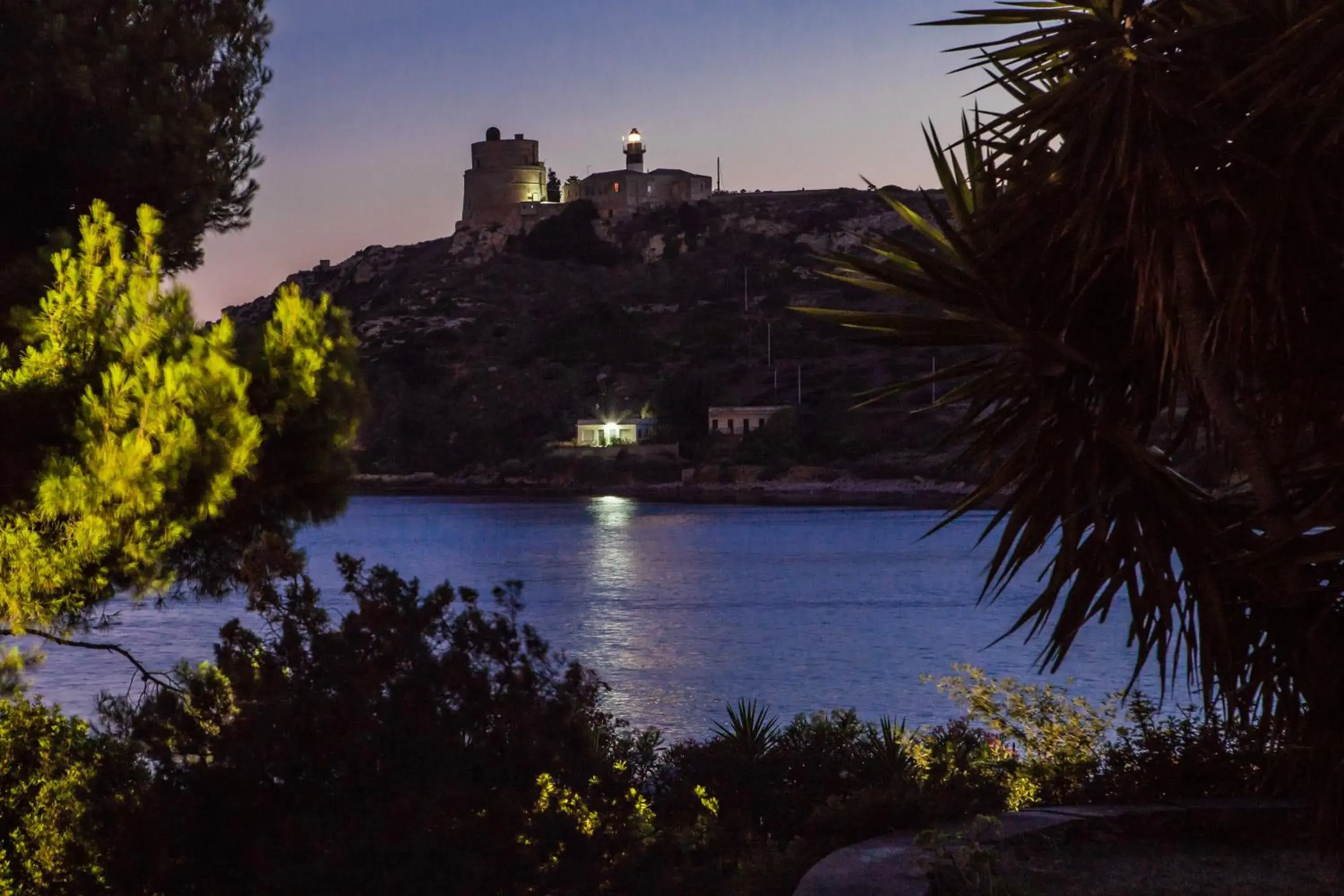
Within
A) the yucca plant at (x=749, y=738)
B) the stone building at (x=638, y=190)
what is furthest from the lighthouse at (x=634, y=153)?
the yucca plant at (x=749, y=738)

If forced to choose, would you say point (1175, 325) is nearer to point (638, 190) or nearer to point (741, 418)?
point (741, 418)

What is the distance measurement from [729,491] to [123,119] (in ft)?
231

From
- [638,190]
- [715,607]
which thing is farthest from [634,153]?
[715,607]

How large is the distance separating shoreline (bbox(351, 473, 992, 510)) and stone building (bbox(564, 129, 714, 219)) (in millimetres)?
37517

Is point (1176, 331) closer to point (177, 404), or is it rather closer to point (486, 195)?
point (177, 404)

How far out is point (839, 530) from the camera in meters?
68.2

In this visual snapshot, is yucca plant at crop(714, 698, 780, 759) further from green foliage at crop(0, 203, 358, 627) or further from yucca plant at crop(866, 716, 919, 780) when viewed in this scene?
green foliage at crop(0, 203, 358, 627)

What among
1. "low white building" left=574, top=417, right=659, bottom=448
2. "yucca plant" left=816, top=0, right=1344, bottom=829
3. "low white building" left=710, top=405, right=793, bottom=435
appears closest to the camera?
"yucca plant" left=816, top=0, right=1344, bottom=829

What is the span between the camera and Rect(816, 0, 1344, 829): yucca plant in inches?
144

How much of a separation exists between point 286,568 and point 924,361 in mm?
76912

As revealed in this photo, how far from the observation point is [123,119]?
7.02 m

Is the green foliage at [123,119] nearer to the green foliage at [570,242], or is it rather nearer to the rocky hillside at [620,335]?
the rocky hillside at [620,335]

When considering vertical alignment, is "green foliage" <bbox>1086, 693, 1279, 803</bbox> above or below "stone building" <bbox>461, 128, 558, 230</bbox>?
below

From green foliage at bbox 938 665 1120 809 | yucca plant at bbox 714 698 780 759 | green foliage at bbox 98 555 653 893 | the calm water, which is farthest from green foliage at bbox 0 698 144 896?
yucca plant at bbox 714 698 780 759
